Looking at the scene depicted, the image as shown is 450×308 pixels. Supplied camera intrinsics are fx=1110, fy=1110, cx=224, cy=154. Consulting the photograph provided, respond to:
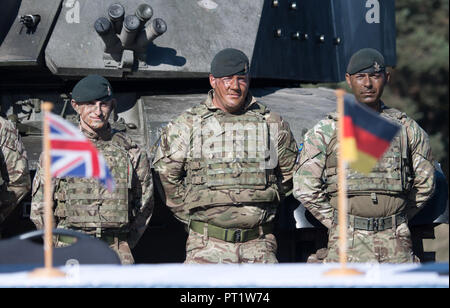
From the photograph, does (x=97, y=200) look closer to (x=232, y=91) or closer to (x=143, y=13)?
(x=232, y=91)

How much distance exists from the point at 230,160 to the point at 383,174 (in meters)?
0.86

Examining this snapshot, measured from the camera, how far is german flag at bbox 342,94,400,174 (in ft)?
12.8

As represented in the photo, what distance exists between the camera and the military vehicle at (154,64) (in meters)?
6.96

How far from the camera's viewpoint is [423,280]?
360 cm

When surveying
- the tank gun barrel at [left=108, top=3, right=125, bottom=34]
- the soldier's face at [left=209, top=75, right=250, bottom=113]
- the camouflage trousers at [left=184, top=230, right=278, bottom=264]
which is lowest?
the camouflage trousers at [left=184, top=230, right=278, bottom=264]

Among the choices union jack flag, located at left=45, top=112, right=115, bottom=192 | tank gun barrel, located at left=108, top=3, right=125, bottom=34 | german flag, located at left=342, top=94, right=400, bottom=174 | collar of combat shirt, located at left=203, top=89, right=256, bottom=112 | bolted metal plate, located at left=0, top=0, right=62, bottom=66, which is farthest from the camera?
bolted metal plate, located at left=0, top=0, right=62, bottom=66

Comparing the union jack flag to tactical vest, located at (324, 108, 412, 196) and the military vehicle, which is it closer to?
tactical vest, located at (324, 108, 412, 196)

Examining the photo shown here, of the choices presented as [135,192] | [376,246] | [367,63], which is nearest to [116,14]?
[135,192]

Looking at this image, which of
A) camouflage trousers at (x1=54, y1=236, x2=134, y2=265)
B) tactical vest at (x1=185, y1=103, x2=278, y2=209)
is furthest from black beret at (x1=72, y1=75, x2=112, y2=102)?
camouflage trousers at (x1=54, y1=236, x2=134, y2=265)

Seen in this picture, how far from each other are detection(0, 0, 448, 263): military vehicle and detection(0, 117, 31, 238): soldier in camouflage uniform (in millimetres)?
211

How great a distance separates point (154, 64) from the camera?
7273 millimetres
